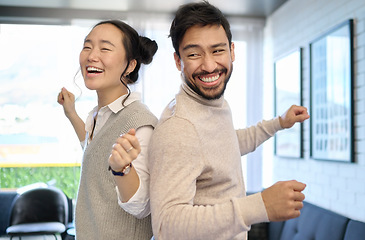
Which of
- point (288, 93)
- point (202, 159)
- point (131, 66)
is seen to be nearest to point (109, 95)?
point (131, 66)

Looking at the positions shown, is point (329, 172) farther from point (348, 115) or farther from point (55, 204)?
point (55, 204)

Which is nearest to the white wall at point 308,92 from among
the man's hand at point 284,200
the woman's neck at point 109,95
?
the woman's neck at point 109,95

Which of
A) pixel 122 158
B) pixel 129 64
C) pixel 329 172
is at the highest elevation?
pixel 129 64

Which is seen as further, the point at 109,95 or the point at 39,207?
the point at 39,207

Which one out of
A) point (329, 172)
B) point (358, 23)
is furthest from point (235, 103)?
point (358, 23)

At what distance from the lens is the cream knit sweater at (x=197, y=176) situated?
0.97 m

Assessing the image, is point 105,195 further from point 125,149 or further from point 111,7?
point 111,7

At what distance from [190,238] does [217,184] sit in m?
0.23

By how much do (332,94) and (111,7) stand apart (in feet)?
8.79

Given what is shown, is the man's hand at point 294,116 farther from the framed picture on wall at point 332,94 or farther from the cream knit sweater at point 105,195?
the framed picture on wall at point 332,94

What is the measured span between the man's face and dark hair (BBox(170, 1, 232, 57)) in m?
0.01

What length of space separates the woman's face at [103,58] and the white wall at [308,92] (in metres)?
1.94

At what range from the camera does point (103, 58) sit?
1314 mm

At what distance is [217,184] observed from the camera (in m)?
1.19
